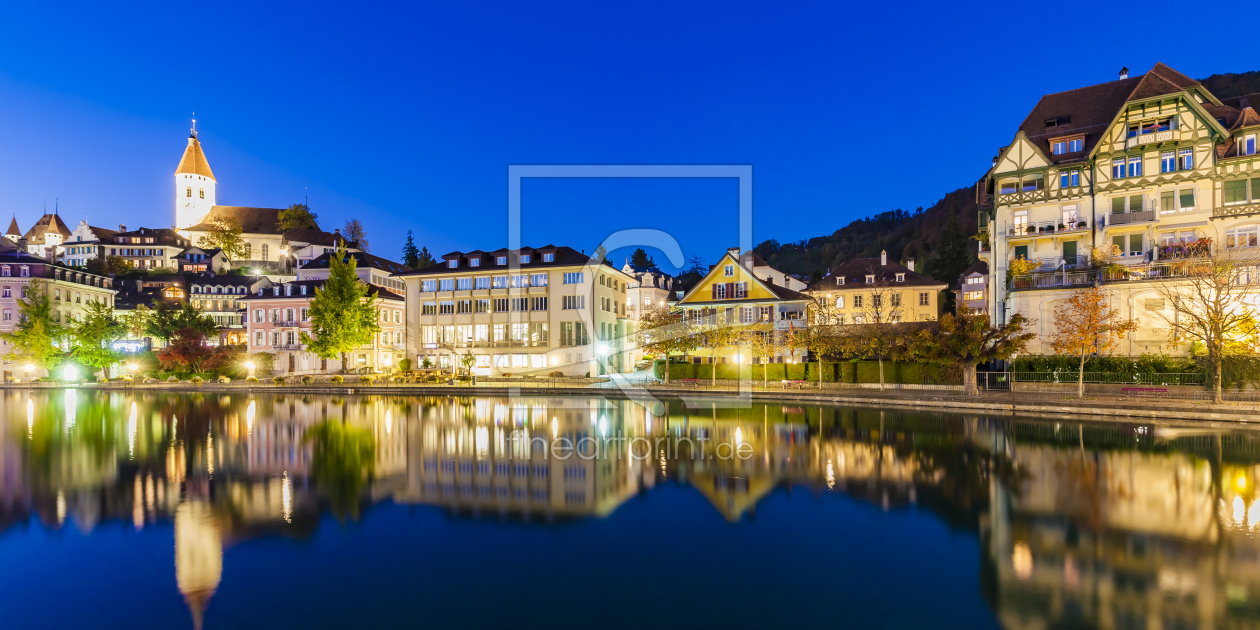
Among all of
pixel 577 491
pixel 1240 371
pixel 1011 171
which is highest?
pixel 1011 171

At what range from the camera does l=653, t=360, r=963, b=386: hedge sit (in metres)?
37.6

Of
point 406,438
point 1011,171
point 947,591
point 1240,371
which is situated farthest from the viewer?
point 1011,171

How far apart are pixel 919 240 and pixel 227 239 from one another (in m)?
138

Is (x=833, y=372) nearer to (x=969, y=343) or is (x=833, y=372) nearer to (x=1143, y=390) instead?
(x=969, y=343)

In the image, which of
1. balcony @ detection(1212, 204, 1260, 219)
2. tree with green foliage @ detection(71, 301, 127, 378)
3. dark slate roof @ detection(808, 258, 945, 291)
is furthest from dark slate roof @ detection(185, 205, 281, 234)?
balcony @ detection(1212, 204, 1260, 219)

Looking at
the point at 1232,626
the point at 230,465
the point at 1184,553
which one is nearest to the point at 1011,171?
the point at 1184,553

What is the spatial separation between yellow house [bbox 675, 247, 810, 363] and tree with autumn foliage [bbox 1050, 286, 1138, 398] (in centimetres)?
1689

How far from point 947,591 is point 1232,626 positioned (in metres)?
3.48

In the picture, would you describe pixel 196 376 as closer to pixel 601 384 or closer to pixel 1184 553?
pixel 601 384

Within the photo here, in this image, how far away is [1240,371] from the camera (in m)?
27.9

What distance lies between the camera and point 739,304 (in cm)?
4941

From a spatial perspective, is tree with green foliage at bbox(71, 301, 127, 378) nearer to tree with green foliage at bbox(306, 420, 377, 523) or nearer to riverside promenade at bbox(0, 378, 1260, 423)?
riverside promenade at bbox(0, 378, 1260, 423)

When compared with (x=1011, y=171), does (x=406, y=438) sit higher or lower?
lower

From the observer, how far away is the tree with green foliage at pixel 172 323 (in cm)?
6088
